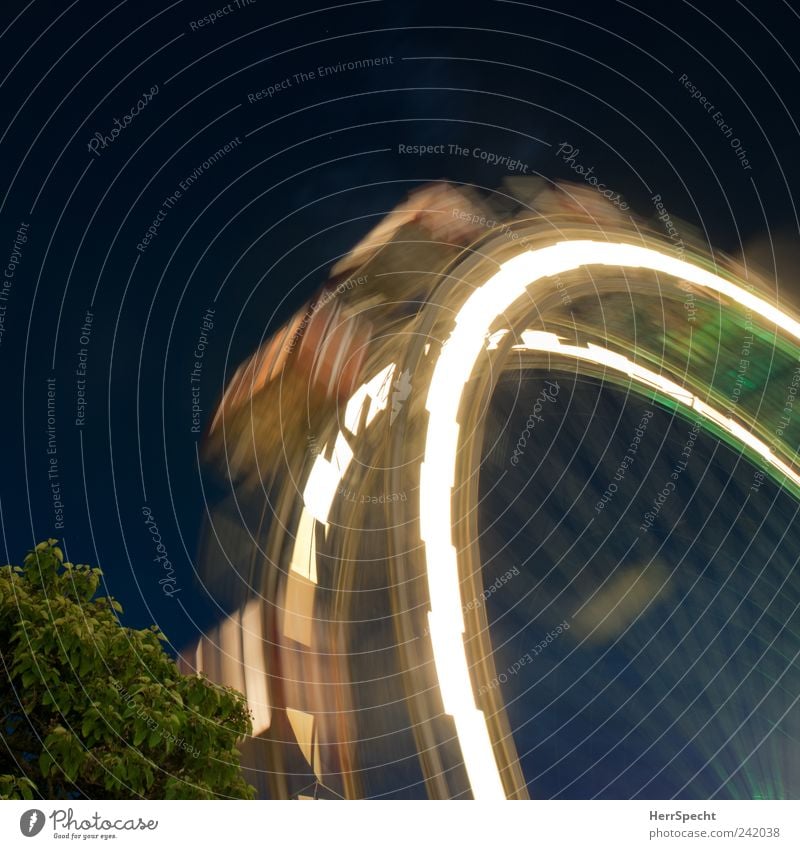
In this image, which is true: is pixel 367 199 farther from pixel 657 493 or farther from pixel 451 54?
pixel 657 493

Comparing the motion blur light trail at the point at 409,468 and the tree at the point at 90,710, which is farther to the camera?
the motion blur light trail at the point at 409,468

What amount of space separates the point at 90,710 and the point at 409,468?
52.4 inches

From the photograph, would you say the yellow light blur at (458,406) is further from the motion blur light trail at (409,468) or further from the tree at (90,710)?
the tree at (90,710)

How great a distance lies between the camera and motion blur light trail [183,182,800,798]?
3139mm

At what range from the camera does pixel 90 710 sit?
2664 millimetres

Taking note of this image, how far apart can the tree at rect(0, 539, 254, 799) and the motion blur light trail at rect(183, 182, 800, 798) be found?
295 mm

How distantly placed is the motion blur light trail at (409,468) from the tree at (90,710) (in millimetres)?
295

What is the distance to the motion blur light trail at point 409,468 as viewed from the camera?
3139mm

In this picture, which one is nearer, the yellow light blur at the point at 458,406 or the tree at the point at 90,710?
the tree at the point at 90,710

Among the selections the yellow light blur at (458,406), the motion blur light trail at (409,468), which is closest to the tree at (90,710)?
the motion blur light trail at (409,468)

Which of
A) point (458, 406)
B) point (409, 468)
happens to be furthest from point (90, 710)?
point (458, 406)

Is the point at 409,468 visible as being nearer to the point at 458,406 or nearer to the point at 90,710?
the point at 458,406

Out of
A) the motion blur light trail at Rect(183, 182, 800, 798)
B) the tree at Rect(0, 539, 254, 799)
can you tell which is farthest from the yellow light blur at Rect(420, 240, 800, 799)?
the tree at Rect(0, 539, 254, 799)

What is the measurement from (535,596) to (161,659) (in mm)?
1494
